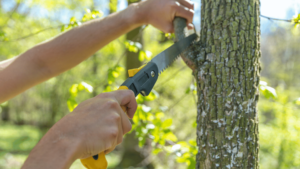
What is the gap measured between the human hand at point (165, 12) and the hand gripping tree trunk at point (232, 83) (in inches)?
9.0

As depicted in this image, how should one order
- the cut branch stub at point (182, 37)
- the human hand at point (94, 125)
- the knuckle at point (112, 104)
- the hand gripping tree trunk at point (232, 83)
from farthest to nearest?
the cut branch stub at point (182, 37)
the hand gripping tree trunk at point (232, 83)
the knuckle at point (112, 104)
the human hand at point (94, 125)

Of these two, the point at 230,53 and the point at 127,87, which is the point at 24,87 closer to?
the point at 127,87

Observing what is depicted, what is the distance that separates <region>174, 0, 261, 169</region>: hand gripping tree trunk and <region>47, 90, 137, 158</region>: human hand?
2.69 feet

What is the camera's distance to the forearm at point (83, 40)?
5.69 ft

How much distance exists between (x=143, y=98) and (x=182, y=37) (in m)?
0.91

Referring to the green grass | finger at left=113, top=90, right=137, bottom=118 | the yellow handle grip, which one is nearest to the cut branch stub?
finger at left=113, top=90, right=137, bottom=118

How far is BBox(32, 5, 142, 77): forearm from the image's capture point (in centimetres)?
173

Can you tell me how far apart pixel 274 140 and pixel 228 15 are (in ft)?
21.7

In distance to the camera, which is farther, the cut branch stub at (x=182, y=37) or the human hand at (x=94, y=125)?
the cut branch stub at (x=182, y=37)

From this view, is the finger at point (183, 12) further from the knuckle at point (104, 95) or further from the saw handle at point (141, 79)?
the knuckle at point (104, 95)

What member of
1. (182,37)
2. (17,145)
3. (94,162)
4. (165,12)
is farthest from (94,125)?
(17,145)

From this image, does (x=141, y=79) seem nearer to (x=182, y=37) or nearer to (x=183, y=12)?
(x=182, y=37)

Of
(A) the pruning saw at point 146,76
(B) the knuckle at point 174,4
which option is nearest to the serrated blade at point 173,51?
(A) the pruning saw at point 146,76

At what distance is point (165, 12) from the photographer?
5.35ft
